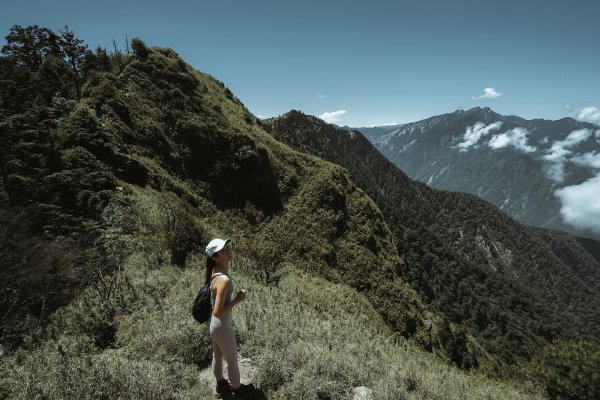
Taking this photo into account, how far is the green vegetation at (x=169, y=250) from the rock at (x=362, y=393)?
6.6 inches

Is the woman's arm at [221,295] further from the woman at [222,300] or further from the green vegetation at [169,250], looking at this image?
the green vegetation at [169,250]

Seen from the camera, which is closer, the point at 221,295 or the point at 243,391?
the point at 221,295

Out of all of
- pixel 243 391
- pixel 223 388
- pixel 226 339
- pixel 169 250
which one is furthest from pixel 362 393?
pixel 169 250

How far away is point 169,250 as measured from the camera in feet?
50.1

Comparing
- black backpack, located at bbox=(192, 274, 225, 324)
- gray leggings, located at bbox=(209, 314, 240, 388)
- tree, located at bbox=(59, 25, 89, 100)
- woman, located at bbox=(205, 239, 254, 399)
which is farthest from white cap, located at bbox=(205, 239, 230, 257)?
tree, located at bbox=(59, 25, 89, 100)

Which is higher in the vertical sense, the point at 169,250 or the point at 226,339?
the point at 226,339

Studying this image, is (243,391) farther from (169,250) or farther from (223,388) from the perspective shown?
(169,250)

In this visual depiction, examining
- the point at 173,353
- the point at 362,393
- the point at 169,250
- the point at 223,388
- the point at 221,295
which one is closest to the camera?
the point at 221,295

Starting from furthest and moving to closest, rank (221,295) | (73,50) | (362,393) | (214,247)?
1. (73,50)
2. (362,393)
3. (214,247)
4. (221,295)

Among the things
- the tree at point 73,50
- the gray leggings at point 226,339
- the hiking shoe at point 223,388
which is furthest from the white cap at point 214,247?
the tree at point 73,50

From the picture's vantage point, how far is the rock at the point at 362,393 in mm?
6647

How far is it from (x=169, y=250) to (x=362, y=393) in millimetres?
10754

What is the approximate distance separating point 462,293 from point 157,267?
151622 millimetres

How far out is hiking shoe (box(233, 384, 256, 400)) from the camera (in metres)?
6.20
